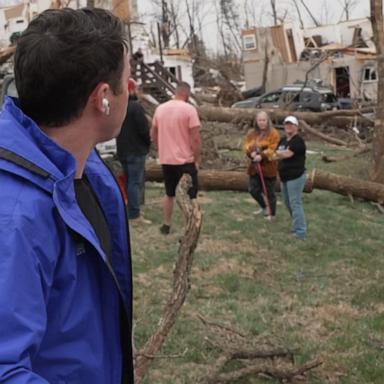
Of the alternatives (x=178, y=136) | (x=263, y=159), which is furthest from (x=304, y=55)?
(x=178, y=136)

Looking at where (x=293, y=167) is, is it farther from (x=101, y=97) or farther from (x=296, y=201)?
(x=101, y=97)

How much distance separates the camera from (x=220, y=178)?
11.1 metres

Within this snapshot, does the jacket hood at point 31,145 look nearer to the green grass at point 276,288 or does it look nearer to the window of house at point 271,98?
the green grass at point 276,288

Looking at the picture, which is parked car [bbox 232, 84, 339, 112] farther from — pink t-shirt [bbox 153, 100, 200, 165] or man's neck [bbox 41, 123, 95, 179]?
man's neck [bbox 41, 123, 95, 179]

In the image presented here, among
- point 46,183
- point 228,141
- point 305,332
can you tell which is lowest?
point 228,141

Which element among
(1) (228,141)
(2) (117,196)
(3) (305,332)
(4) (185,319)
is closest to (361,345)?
(3) (305,332)

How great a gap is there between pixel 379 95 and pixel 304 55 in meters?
32.7

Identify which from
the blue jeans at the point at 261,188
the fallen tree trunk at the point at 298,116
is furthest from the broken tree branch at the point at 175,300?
the fallen tree trunk at the point at 298,116

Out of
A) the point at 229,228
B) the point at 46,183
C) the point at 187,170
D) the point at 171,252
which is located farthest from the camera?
the point at 229,228

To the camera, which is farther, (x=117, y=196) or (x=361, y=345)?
(x=361, y=345)

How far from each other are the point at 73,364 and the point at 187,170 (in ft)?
20.6

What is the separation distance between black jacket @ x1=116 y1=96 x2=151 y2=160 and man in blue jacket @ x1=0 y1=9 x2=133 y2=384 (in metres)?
6.21

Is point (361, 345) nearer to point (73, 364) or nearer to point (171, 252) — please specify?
point (171, 252)

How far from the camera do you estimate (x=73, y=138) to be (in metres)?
1.35
